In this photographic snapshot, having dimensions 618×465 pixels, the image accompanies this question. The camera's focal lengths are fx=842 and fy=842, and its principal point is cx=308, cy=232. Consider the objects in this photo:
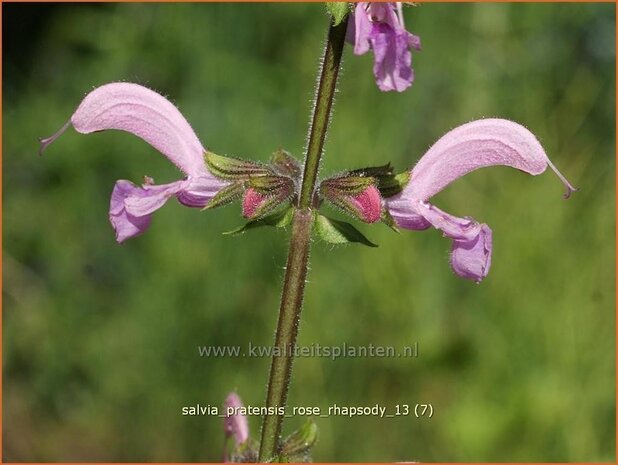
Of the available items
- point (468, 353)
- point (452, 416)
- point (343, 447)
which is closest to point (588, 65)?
point (468, 353)

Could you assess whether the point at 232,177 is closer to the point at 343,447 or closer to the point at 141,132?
the point at 141,132

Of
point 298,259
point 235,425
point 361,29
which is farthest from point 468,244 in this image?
point 235,425

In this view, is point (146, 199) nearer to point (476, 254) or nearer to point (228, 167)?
point (228, 167)

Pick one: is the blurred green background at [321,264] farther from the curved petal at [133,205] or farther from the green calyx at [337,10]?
the green calyx at [337,10]

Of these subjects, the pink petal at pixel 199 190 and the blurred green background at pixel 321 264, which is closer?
the pink petal at pixel 199 190

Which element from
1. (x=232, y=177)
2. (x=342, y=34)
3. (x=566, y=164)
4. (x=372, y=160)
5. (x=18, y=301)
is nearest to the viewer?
(x=342, y=34)

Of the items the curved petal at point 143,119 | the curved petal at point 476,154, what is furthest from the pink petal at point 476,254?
the curved petal at point 143,119

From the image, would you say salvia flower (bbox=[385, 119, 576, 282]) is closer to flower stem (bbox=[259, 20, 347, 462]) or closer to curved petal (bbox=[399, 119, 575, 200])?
curved petal (bbox=[399, 119, 575, 200])
